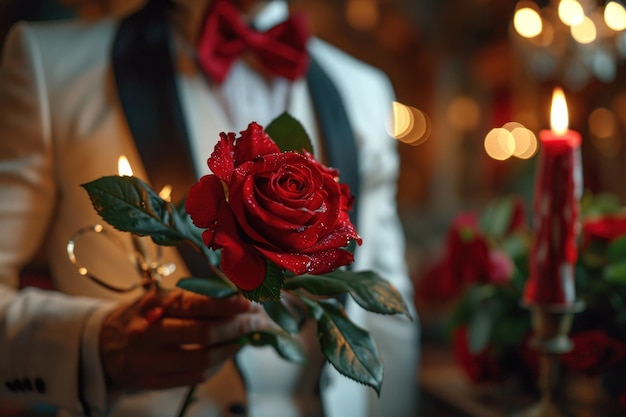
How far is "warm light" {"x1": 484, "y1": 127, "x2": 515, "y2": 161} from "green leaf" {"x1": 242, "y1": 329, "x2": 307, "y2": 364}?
186 inches

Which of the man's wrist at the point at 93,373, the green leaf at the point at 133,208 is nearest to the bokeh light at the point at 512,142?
the man's wrist at the point at 93,373

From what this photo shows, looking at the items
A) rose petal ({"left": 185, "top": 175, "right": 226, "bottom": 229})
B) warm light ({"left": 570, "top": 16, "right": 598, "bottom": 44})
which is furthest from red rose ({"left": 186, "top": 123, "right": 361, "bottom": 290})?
warm light ({"left": 570, "top": 16, "right": 598, "bottom": 44})

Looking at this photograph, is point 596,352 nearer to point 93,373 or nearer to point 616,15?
point 93,373

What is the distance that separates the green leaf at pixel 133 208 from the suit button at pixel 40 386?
1.09 feet

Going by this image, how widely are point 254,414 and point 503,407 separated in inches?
15.5

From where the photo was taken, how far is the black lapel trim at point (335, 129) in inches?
41.4

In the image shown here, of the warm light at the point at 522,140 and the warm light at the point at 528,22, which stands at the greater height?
the warm light at the point at 528,22

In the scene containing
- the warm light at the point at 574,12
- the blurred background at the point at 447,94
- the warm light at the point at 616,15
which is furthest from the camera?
the blurred background at the point at 447,94

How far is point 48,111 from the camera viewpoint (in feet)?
→ 3.22

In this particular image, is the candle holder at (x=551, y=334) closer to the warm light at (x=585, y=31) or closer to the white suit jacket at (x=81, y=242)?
the white suit jacket at (x=81, y=242)

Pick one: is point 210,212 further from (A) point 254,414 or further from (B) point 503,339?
(B) point 503,339

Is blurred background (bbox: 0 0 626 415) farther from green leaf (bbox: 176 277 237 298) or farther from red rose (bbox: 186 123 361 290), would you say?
red rose (bbox: 186 123 361 290)

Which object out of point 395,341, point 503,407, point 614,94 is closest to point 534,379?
point 503,407

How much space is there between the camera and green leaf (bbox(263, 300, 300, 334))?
688mm
